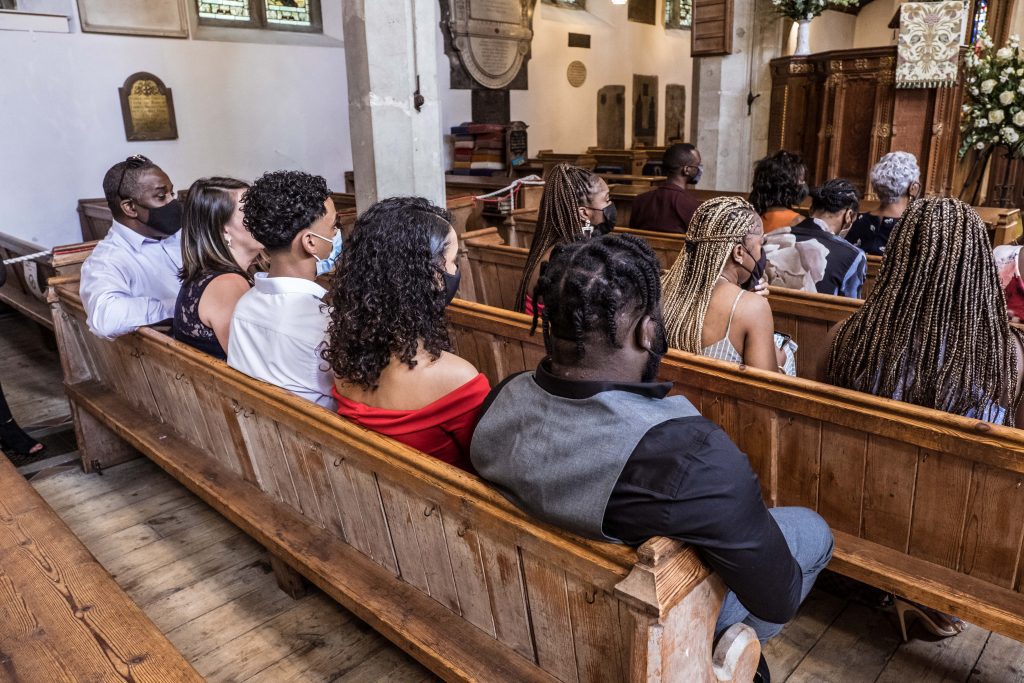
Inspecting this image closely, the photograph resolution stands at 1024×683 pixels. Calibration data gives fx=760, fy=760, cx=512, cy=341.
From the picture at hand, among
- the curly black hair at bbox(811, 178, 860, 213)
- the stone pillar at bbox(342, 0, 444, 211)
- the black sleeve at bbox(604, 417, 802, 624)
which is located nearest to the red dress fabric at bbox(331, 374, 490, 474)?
the black sleeve at bbox(604, 417, 802, 624)

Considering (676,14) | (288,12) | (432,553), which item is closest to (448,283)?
(432,553)

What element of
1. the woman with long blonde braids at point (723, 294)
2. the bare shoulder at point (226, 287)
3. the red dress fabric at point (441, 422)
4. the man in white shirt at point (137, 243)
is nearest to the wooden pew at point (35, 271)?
the man in white shirt at point (137, 243)

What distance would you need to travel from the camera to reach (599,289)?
1329mm

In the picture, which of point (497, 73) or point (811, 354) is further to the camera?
point (497, 73)

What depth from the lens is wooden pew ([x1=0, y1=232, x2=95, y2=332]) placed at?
4.44 meters

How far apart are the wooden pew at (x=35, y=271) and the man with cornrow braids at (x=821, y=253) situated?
12.7 ft

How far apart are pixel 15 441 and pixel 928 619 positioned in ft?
13.0

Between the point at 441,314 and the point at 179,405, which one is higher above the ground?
the point at 441,314

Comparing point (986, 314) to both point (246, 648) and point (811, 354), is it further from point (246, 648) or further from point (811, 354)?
point (246, 648)

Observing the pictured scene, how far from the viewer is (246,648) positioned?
2291 millimetres

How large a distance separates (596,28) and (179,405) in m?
11.0

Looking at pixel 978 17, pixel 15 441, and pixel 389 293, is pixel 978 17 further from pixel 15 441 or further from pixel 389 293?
pixel 15 441

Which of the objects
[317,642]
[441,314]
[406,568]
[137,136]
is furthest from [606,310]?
[137,136]

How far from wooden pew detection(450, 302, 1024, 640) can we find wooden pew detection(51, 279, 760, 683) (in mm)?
669
